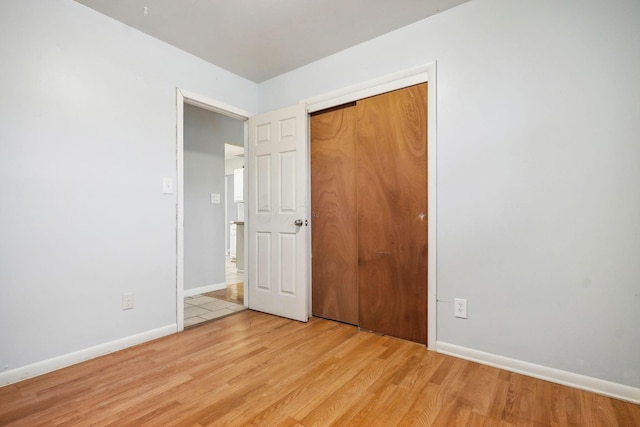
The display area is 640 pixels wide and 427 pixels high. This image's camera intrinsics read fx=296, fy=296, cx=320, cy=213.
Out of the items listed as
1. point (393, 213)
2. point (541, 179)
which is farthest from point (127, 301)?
point (541, 179)

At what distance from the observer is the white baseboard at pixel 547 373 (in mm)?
1554

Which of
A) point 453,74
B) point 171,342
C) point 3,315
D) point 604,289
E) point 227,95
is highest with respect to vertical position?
point 227,95

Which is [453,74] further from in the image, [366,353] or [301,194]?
[366,353]

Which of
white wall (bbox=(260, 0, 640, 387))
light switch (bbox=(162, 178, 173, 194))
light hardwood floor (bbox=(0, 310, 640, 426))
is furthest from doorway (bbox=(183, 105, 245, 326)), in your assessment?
white wall (bbox=(260, 0, 640, 387))

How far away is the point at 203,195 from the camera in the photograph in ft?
12.9

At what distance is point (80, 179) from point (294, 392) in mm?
1953

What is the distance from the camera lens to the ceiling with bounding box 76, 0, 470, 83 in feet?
6.66

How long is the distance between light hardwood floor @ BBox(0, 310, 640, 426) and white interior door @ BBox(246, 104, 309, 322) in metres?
0.67

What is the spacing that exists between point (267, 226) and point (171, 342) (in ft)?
4.18

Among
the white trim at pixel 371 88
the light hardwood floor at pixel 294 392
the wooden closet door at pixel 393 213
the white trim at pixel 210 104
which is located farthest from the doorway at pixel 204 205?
the wooden closet door at pixel 393 213

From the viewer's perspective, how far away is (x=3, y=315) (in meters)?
1.71

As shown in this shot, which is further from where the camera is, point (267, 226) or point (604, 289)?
point (267, 226)

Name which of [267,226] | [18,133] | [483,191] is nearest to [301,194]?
[267,226]

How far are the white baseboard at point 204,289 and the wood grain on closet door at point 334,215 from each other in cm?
173
